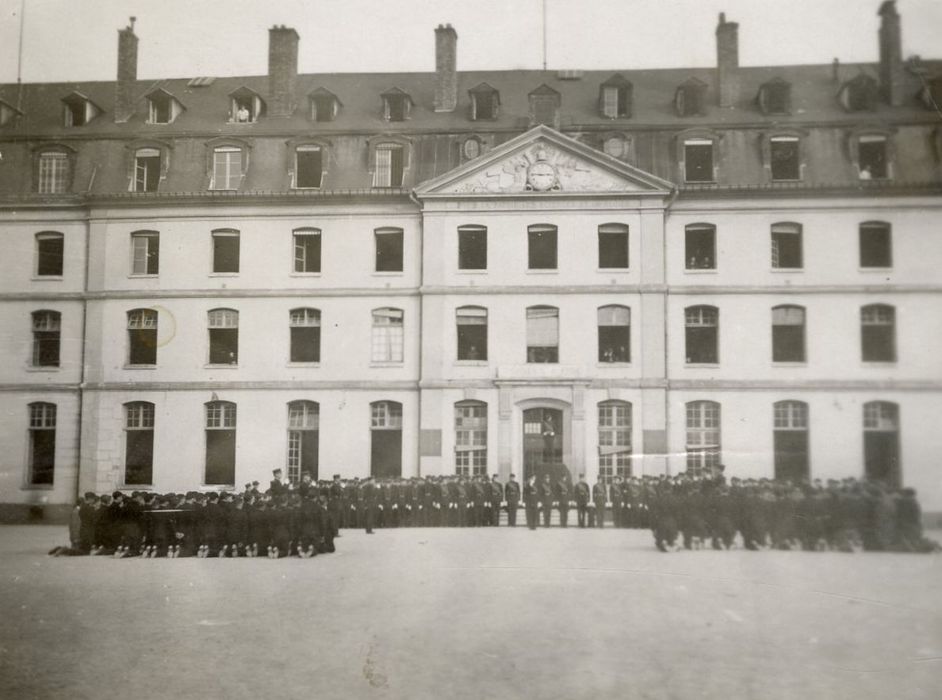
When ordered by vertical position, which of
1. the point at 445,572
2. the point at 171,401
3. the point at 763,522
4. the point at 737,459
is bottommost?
the point at 445,572

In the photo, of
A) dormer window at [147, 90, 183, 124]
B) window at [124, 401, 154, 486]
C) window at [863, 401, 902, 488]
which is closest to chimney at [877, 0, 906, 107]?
window at [863, 401, 902, 488]

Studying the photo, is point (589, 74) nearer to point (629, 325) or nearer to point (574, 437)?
point (629, 325)

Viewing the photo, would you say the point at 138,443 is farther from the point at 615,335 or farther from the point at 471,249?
the point at 615,335

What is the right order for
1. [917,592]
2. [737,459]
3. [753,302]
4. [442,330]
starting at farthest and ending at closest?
[442,330] < [753,302] < [737,459] < [917,592]

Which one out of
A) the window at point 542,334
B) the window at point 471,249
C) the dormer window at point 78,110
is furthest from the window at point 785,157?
the dormer window at point 78,110

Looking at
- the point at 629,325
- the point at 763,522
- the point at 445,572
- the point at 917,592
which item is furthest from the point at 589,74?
the point at 917,592

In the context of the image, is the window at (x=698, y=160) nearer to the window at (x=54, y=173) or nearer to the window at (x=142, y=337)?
the window at (x=142, y=337)
